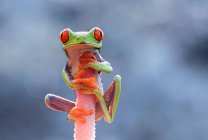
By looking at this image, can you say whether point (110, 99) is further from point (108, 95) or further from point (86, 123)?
point (86, 123)

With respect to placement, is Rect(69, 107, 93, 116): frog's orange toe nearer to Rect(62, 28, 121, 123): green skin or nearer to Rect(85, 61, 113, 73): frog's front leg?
Rect(62, 28, 121, 123): green skin

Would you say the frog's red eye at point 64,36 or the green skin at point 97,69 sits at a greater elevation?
the frog's red eye at point 64,36

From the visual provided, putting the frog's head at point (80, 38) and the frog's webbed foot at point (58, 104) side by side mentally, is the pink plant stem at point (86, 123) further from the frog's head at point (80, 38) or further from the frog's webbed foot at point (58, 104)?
the frog's head at point (80, 38)

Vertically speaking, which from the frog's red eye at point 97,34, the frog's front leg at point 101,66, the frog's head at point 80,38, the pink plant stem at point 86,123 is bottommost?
the pink plant stem at point 86,123

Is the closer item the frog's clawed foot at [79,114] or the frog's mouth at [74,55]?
the frog's clawed foot at [79,114]

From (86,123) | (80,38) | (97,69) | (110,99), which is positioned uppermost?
(80,38)

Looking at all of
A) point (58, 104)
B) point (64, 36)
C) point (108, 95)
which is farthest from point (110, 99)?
point (64, 36)

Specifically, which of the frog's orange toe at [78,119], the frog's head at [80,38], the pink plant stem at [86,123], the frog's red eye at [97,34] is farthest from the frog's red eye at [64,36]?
the frog's orange toe at [78,119]

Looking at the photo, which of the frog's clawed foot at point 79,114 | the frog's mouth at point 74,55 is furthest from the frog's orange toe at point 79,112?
the frog's mouth at point 74,55
